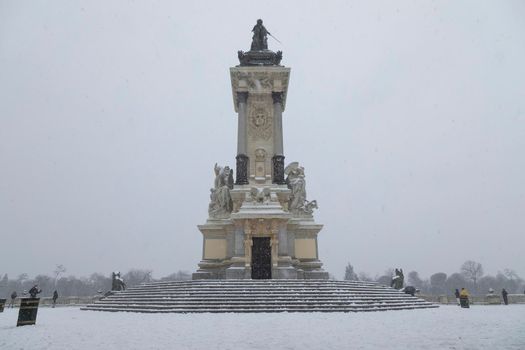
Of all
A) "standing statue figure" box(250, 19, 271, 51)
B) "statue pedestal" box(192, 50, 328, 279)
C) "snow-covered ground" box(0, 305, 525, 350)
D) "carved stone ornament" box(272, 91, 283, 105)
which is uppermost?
"standing statue figure" box(250, 19, 271, 51)

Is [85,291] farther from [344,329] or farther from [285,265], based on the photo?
[344,329]

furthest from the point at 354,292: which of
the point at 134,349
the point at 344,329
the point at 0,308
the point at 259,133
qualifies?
the point at 0,308

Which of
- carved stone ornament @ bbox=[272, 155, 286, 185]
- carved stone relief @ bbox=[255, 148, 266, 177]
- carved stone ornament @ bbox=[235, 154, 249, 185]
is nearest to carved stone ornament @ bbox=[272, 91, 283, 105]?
carved stone relief @ bbox=[255, 148, 266, 177]

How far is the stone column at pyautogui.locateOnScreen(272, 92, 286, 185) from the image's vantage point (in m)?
27.1

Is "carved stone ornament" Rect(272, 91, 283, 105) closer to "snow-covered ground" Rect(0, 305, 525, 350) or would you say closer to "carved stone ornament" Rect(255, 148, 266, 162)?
"carved stone ornament" Rect(255, 148, 266, 162)

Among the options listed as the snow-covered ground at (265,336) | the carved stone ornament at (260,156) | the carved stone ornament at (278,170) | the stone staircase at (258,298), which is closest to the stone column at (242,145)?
the carved stone ornament at (260,156)

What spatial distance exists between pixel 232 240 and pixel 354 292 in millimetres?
9899

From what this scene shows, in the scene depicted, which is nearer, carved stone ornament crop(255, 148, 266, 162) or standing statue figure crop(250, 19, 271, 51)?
carved stone ornament crop(255, 148, 266, 162)

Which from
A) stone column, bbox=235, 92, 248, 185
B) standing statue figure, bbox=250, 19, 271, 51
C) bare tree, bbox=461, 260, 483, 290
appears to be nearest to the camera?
stone column, bbox=235, 92, 248, 185

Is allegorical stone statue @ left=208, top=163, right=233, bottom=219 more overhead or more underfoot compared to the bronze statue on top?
more underfoot

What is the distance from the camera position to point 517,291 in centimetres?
9356

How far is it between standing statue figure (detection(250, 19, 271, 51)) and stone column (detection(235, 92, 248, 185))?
17.2 ft

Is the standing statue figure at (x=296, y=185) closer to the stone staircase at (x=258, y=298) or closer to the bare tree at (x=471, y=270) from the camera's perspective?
the stone staircase at (x=258, y=298)

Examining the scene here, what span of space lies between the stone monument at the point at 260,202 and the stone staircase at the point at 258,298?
15.5 ft
